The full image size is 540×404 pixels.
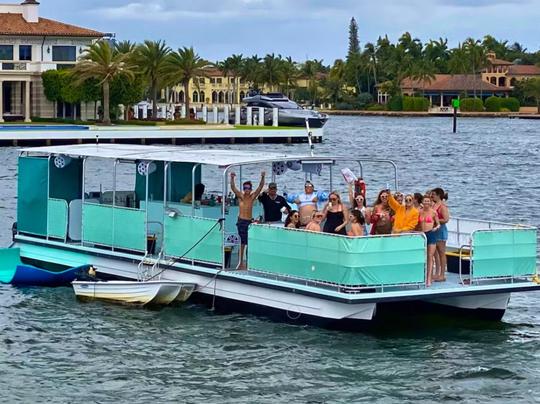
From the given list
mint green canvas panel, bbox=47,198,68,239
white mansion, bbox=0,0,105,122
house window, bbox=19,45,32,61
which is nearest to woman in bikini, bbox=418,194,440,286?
mint green canvas panel, bbox=47,198,68,239

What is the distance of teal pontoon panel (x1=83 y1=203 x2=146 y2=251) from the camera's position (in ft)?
81.5

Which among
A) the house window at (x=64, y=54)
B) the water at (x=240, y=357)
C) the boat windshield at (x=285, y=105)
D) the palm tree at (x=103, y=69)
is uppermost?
the house window at (x=64, y=54)

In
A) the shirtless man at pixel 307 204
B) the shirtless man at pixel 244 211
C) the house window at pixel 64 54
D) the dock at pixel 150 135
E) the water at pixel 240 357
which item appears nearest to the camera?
Result: the water at pixel 240 357

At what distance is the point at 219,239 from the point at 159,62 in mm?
88511

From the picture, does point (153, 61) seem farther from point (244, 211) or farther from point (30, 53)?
point (244, 211)

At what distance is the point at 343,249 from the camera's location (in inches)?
815

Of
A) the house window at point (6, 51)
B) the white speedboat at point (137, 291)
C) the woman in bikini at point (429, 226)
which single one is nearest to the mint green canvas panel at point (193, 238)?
the white speedboat at point (137, 291)

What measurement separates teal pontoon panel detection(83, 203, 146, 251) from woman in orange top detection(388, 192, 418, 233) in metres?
5.18

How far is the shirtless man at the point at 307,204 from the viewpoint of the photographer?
2297 centimetres

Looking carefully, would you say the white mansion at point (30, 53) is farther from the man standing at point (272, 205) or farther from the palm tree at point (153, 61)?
the man standing at point (272, 205)

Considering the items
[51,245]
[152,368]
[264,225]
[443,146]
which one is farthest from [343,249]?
[443,146]

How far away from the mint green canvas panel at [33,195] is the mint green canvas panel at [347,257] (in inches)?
265

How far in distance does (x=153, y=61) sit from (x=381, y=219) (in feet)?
293

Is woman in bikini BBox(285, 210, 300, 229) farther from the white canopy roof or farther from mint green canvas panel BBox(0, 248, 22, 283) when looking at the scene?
mint green canvas panel BBox(0, 248, 22, 283)
